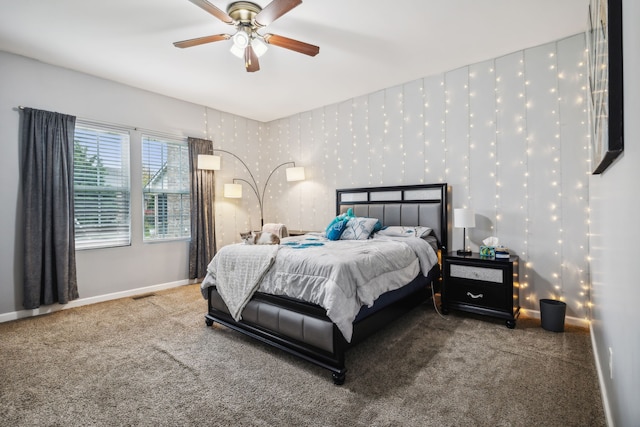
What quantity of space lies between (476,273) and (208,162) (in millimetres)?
3890

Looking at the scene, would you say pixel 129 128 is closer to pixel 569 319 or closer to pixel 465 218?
pixel 465 218

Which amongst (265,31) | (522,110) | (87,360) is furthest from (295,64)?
(87,360)

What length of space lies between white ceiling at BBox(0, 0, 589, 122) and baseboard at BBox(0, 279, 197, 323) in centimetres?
277

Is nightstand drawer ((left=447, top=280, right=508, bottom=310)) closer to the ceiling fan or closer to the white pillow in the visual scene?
the white pillow

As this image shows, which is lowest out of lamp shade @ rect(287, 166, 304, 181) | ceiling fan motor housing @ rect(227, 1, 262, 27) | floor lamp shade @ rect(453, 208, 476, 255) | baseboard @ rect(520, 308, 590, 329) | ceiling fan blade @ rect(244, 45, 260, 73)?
baseboard @ rect(520, 308, 590, 329)

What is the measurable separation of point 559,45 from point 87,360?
5.09 metres

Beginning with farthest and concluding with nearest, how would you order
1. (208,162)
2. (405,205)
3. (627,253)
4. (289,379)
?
(208,162), (405,205), (289,379), (627,253)

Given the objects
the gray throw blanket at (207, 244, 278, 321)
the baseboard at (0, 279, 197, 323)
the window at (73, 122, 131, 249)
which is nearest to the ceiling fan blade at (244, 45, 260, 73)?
the gray throw blanket at (207, 244, 278, 321)

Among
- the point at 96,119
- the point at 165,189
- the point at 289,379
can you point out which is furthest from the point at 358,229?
the point at 96,119

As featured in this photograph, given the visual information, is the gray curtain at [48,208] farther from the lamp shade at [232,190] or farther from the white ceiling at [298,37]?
the lamp shade at [232,190]

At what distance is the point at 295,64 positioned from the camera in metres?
3.63

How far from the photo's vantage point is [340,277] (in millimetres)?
2127

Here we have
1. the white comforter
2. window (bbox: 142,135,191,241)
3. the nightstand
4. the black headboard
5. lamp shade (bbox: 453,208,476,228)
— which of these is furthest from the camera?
window (bbox: 142,135,191,241)

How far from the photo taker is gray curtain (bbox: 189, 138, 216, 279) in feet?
15.6
